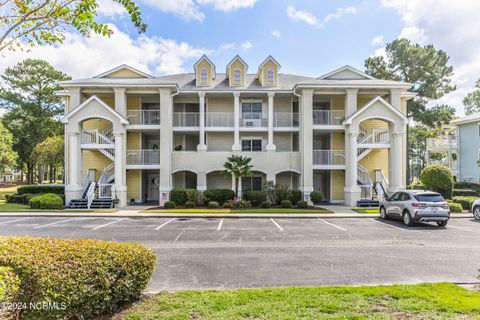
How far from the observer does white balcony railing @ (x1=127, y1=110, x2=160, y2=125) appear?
23.1 metres

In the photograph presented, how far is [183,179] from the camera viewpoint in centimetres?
2430

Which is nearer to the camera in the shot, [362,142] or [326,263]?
[326,263]

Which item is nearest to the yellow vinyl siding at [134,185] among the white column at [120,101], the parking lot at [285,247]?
the white column at [120,101]

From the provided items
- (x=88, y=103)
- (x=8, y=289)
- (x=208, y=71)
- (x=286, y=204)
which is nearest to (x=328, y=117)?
(x=286, y=204)

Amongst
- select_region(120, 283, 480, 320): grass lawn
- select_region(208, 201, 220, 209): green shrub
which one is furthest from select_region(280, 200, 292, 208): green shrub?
select_region(120, 283, 480, 320): grass lawn

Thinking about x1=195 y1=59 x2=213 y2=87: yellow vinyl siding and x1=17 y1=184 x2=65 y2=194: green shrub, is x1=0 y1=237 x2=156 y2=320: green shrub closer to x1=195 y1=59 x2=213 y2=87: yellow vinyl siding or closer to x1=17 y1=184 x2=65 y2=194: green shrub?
x1=195 y1=59 x2=213 y2=87: yellow vinyl siding

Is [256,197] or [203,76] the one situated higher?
[203,76]

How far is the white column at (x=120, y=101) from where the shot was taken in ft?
71.3

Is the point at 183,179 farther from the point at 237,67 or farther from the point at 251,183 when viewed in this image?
the point at 237,67

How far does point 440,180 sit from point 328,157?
8.78 meters

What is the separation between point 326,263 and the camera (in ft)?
25.5

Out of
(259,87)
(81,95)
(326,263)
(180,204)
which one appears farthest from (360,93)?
(81,95)

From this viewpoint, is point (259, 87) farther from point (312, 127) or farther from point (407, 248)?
point (407, 248)

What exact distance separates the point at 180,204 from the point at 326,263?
15.0 meters
